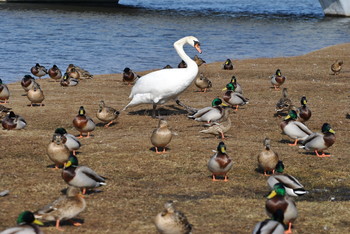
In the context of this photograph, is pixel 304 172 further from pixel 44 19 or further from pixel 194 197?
pixel 44 19

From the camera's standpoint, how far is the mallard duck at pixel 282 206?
916 cm

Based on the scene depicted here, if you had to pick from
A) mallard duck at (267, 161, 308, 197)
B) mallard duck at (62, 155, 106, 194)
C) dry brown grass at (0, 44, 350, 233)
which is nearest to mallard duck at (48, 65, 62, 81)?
dry brown grass at (0, 44, 350, 233)

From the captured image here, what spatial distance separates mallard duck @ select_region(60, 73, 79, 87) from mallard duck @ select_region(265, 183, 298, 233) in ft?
51.5

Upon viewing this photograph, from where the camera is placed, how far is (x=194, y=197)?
35.9 ft

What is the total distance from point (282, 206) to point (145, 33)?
45.8 meters

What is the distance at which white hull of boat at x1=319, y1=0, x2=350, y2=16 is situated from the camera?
68.4 meters

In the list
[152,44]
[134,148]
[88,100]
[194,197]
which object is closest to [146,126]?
[134,148]

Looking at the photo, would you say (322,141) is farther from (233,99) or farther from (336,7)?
(336,7)

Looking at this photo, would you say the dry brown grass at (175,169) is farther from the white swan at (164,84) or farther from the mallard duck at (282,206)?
the white swan at (164,84)

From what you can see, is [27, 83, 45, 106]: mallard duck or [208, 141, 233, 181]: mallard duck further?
[27, 83, 45, 106]: mallard duck

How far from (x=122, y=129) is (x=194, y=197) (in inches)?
228

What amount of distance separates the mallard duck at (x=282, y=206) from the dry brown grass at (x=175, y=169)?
316mm

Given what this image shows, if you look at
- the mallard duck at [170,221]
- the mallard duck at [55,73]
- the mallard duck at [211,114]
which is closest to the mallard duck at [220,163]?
the mallard duck at [170,221]

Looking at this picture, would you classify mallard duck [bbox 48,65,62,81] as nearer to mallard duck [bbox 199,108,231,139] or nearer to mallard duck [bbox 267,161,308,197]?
mallard duck [bbox 199,108,231,139]
